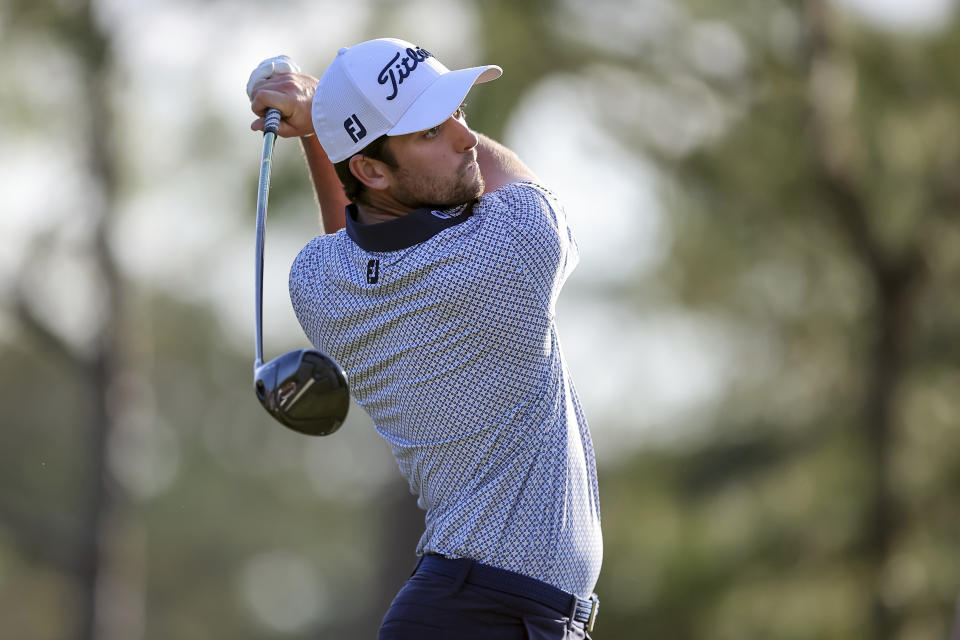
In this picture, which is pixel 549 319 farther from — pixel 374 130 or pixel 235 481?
pixel 235 481

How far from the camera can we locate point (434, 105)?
3146mm

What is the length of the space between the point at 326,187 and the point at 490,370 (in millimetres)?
897

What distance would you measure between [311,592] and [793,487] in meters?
25.0

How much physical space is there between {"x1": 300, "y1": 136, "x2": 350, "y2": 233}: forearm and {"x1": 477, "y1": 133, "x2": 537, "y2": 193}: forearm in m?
0.46

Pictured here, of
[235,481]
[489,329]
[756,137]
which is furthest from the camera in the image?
[235,481]

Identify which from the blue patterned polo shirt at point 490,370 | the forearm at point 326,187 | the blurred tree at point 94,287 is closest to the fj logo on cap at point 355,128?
the blue patterned polo shirt at point 490,370

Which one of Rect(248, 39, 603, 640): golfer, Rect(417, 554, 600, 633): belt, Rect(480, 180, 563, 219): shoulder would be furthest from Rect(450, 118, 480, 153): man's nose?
Rect(417, 554, 600, 633): belt

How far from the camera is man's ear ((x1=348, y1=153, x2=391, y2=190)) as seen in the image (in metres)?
3.23

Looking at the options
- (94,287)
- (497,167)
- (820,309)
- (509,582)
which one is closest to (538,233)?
(497,167)

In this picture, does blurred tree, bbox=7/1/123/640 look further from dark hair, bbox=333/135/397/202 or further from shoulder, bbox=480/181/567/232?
shoulder, bbox=480/181/567/232

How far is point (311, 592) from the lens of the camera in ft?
112

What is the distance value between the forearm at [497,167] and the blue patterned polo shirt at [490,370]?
0.15m

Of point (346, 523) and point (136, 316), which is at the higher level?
point (136, 316)

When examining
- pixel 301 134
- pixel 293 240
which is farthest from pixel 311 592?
pixel 301 134
